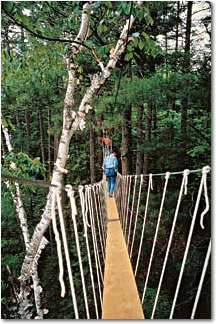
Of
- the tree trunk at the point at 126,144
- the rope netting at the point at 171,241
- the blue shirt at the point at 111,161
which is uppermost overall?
the tree trunk at the point at 126,144

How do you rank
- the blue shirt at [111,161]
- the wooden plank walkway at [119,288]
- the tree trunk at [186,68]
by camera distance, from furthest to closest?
1. the blue shirt at [111,161]
2. the tree trunk at [186,68]
3. the wooden plank walkway at [119,288]

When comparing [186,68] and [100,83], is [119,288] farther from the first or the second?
[186,68]

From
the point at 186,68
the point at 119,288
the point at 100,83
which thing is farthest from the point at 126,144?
the point at 119,288

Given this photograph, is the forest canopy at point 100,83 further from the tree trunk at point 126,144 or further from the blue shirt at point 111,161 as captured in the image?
the blue shirt at point 111,161

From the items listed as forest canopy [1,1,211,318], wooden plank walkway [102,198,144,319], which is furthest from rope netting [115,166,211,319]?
wooden plank walkway [102,198,144,319]

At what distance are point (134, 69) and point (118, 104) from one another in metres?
0.34

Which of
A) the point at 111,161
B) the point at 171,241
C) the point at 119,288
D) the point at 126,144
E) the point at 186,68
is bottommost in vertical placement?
the point at 171,241

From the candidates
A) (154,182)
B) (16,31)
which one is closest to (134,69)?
(16,31)

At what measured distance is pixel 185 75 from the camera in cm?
211

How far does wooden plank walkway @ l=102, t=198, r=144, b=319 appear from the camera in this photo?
808mm

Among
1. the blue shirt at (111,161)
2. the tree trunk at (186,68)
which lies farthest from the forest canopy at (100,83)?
the blue shirt at (111,161)

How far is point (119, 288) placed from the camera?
934 millimetres

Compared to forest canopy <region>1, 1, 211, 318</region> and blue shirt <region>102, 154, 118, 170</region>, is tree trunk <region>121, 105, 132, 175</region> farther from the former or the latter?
blue shirt <region>102, 154, 118, 170</region>

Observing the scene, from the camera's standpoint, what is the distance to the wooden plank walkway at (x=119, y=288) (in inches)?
31.8
